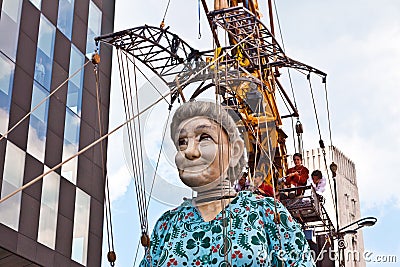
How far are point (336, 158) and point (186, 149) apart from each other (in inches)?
1085

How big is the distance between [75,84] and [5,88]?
223 centimetres

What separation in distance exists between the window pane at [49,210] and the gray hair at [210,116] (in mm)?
8485

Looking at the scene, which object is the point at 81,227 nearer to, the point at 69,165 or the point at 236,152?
the point at 69,165

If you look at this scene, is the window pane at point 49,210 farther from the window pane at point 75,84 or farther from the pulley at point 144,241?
the pulley at point 144,241

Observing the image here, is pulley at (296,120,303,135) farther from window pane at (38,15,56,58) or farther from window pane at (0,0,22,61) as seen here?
window pane at (38,15,56,58)

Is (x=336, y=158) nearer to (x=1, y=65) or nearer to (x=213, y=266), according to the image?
(x=1, y=65)

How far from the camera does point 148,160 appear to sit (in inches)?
125

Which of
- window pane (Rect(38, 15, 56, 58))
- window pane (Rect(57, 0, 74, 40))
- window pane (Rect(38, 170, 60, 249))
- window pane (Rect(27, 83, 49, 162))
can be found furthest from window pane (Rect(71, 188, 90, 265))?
window pane (Rect(57, 0, 74, 40))

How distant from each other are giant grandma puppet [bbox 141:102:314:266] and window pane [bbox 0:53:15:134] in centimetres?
788

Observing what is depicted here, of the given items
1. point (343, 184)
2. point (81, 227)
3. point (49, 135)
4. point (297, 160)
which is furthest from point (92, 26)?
point (343, 184)

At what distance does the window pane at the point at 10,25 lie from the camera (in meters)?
10.9

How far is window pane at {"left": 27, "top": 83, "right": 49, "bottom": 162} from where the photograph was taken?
11242 millimetres

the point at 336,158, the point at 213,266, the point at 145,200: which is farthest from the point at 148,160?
the point at 336,158

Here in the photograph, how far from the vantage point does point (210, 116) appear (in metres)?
3.08
